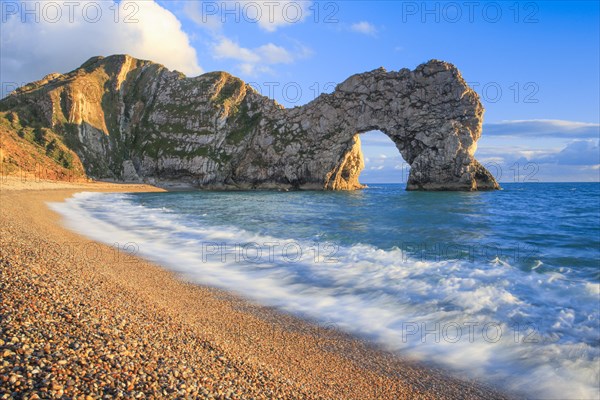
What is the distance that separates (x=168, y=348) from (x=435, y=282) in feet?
32.5

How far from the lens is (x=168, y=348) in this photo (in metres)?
6.29

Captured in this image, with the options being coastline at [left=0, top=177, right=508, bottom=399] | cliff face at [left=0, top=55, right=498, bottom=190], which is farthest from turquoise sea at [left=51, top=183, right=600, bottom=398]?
cliff face at [left=0, top=55, right=498, bottom=190]

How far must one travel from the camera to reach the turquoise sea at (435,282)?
8211 millimetres

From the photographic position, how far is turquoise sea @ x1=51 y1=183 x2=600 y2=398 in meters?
8.21

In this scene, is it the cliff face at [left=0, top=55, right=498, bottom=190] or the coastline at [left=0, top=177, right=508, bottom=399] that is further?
the cliff face at [left=0, top=55, right=498, bottom=190]

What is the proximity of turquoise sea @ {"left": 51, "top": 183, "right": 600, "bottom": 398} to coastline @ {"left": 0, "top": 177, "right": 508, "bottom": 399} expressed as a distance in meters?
1.09

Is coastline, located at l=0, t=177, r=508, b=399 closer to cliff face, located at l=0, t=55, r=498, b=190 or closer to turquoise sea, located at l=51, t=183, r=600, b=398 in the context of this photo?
turquoise sea, located at l=51, t=183, r=600, b=398

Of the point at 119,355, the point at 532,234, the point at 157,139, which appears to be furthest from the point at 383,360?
the point at 157,139

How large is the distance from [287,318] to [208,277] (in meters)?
4.83

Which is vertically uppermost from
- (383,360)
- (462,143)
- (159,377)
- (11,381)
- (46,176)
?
(462,143)

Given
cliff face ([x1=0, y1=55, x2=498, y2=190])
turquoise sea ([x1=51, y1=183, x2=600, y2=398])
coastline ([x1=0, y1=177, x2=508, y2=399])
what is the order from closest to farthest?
1. coastline ([x1=0, y1=177, x2=508, y2=399])
2. turquoise sea ([x1=51, y1=183, x2=600, y2=398])
3. cliff face ([x1=0, y1=55, x2=498, y2=190])

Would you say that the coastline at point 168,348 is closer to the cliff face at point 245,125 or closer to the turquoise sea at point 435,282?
the turquoise sea at point 435,282

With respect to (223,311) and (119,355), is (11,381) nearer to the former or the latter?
(119,355)

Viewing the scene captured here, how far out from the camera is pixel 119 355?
5383 mm
